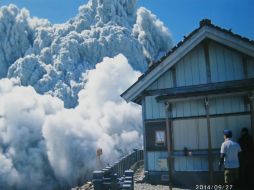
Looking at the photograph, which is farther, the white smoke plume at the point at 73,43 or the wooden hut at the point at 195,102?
the white smoke plume at the point at 73,43

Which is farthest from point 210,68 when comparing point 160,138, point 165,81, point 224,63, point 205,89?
point 160,138

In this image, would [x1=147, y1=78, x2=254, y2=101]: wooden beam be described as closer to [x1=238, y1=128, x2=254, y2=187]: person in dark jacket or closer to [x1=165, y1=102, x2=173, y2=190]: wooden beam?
[x1=165, y1=102, x2=173, y2=190]: wooden beam

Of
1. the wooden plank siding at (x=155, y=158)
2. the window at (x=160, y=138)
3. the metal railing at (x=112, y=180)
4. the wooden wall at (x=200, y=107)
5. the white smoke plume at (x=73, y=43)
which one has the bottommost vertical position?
the metal railing at (x=112, y=180)

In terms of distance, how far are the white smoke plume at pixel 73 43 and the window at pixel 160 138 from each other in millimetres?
55341

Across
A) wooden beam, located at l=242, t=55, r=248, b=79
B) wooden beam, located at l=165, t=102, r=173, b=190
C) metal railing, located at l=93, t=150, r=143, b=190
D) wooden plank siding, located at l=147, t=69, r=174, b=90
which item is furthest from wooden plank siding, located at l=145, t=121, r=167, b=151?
wooden beam, located at l=242, t=55, r=248, b=79

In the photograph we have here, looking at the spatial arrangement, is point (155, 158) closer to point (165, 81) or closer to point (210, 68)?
point (165, 81)

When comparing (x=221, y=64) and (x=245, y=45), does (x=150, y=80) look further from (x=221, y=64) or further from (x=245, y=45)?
(x=245, y=45)

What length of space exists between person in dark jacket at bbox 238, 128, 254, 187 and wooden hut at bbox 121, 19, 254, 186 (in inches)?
22.8

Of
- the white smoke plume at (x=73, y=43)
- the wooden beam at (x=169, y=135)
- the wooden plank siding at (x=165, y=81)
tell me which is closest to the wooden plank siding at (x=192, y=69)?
the wooden plank siding at (x=165, y=81)

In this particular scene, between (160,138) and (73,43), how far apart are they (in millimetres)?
64804

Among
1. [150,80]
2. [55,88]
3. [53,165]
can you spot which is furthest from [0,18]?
[150,80]

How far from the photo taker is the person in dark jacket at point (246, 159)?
39.1ft

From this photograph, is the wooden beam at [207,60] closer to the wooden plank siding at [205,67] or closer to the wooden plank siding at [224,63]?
the wooden plank siding at [205,67]

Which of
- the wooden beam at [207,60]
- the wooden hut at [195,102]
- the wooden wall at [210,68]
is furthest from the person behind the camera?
the wooden beam at [207,60]
